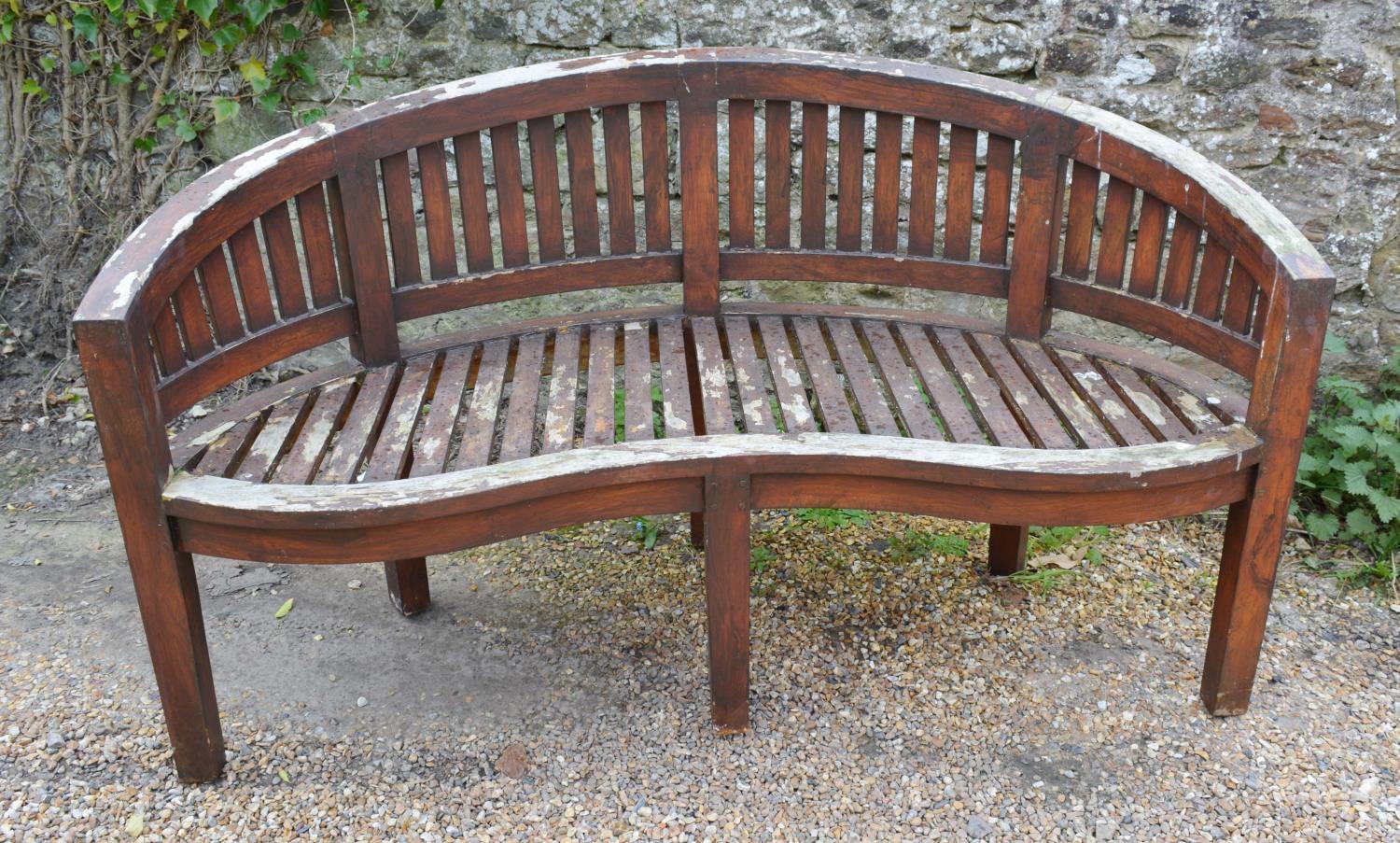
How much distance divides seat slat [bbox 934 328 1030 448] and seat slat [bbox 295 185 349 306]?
1425mm

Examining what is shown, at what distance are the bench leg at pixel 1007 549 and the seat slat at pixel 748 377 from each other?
0.80 metres

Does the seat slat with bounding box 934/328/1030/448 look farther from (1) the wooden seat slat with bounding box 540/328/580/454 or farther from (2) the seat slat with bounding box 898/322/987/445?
(1) the wooden seat slat with bounding box 540/328/580/454

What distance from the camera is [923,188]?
116 inches

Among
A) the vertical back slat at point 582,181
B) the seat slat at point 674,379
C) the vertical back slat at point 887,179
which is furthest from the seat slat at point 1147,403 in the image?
the vertical back slat at point 582,181

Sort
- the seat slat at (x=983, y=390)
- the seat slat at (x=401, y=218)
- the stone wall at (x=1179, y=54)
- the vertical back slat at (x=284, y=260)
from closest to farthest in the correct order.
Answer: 1. the seat slat at (x=983, y=390)
2. the vertical back slat at (x=284, y=260)
3. the seat slat at (x=401, y=218)
4. the stone wall at (x=1179, y=54)

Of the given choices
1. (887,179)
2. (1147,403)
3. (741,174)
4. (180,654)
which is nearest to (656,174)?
(741,174)

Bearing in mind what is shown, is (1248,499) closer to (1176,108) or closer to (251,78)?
(1176,108)

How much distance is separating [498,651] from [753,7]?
1.93 m

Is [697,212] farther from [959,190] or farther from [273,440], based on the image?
[273,440]

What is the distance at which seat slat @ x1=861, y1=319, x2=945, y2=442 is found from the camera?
2479 mm

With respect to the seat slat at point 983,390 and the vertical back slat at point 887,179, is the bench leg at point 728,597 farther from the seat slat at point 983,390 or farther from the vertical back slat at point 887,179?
the vertical back slat at point 887,179

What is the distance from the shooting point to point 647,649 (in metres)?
2.89

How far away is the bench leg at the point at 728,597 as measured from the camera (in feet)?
7.67

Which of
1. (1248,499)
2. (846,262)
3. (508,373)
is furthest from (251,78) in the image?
(1248,499)
